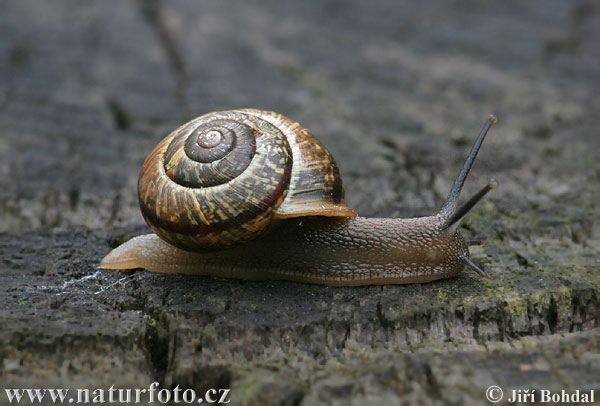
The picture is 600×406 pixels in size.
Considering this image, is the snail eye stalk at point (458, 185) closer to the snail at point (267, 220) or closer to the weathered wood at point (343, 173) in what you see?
the snail at point (267, 220)

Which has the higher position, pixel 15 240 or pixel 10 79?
pixel 10 79

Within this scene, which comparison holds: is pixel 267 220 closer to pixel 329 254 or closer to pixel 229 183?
pixel 229 183

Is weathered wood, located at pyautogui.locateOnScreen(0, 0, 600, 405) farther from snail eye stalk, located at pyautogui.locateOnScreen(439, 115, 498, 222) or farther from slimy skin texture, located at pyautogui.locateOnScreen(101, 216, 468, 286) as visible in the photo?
snail eye stalk, located at pyautogui.locateOnScreen(439, 115, 498, 222)

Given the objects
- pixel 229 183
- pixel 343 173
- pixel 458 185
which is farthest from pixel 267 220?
pixel 343 173

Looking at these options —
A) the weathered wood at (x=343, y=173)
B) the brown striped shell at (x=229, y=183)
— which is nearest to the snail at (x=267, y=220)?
the brown striped shell at (x=229, y=183)

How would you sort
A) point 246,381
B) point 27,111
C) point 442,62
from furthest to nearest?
point 442,62, point 27,111, point 246,381

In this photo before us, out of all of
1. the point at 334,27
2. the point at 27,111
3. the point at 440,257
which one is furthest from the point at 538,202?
the point at 27,111

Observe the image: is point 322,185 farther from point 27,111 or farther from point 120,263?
point 27,111

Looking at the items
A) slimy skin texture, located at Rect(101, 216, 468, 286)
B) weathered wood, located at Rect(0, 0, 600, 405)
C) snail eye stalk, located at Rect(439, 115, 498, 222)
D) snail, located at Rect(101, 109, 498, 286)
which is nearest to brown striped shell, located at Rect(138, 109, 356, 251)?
snail, located at Rect(101, 109, 498, 286)
